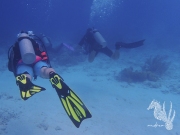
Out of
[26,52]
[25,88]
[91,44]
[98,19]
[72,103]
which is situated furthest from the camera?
[98,19]

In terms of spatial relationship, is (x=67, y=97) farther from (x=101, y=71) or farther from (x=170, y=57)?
(x=170, y=57)

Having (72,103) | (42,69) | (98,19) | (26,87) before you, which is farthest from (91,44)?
(98,19)

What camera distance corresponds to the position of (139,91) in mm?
10953

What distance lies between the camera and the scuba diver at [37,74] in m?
3.65

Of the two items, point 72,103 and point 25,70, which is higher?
point 25,70

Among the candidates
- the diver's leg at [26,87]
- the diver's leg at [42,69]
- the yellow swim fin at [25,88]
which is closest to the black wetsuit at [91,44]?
the diver's leg at [42,69]

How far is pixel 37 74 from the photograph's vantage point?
4.68 metres

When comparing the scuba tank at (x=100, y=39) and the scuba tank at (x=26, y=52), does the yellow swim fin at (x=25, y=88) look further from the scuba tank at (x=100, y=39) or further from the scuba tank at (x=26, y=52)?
the scuba tank at (x=100, y=39)

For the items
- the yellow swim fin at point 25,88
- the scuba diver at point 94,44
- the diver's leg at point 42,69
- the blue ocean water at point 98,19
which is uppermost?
the blue ocean water at point 98,19

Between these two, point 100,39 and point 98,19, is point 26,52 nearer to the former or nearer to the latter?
point 100,39

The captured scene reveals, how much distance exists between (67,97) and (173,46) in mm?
25226

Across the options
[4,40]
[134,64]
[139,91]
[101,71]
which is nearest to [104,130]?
[139,91]

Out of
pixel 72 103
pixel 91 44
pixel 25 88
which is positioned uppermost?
pixel 91 44

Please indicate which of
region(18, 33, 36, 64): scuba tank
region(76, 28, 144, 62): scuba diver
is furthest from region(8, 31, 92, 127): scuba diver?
region(76, 28, 144, 62): scuba diver
